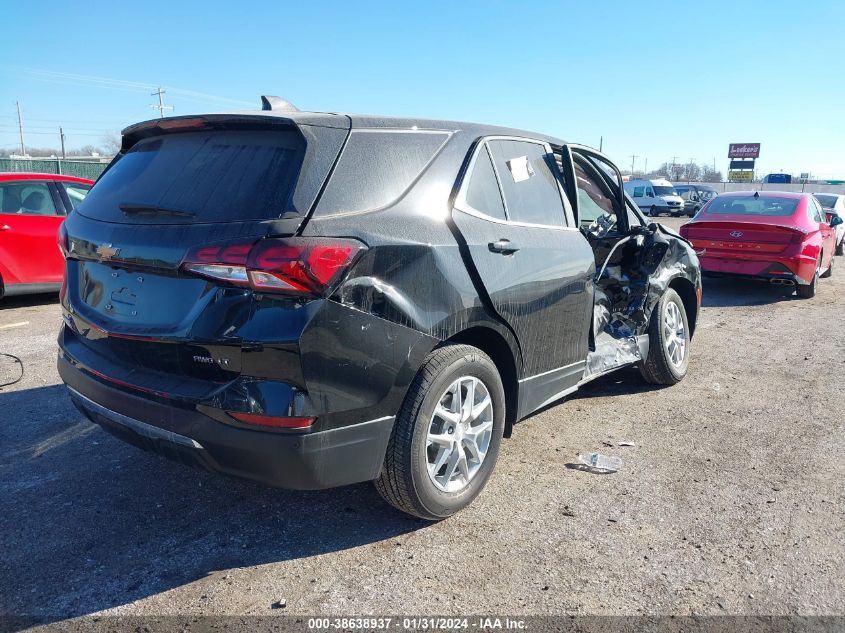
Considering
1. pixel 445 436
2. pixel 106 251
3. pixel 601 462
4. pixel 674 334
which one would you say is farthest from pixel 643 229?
pixel 106 251

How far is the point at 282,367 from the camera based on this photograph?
97.2 inches

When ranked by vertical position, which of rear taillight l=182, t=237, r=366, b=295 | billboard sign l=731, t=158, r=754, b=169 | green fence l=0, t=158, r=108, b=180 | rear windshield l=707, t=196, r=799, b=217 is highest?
billboard sign l=731, t=158, r=754, b=169

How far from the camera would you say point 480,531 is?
3.16 m

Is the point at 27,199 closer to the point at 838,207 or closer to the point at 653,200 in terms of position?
the point at 838,207

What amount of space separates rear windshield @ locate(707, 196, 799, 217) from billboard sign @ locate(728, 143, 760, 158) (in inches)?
3022

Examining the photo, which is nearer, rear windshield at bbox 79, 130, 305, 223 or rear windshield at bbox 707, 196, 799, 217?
rear windshield at bbox 79, 130, 305, 223

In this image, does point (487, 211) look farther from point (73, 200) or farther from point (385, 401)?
point (73, 200)

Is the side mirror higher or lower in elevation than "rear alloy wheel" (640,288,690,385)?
higher

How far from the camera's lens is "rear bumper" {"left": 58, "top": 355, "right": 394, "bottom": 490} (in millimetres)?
2527

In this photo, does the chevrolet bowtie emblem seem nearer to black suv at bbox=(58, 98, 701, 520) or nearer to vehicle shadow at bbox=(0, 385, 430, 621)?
black suv at bbox=(58, 98, 701, 520)

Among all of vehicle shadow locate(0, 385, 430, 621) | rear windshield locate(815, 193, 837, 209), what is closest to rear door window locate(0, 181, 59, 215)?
vehicle shadow locate(0, 385, 430, 621)

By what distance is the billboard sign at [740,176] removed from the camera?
7469 centimetres

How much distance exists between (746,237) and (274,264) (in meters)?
8.74

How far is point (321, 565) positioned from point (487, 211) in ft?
6.16
